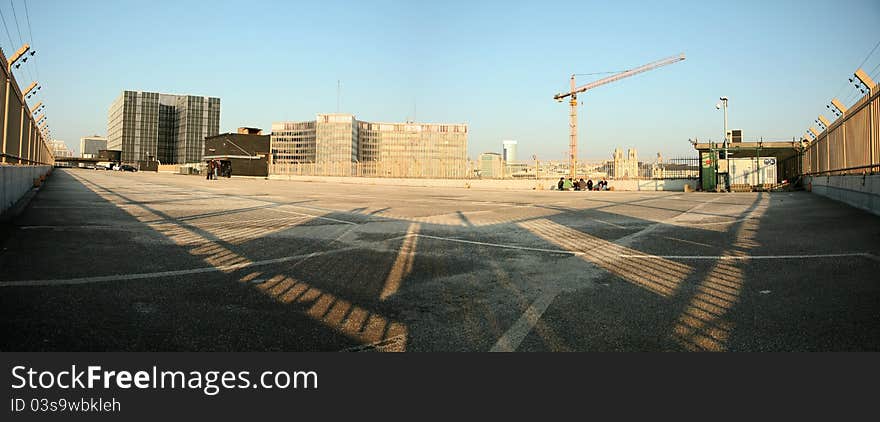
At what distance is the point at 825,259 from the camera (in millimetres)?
6586

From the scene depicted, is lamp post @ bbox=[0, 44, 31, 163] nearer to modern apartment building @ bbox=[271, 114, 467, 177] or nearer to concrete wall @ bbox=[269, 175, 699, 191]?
concrete wall @ bbox=[269, 175, 699, 191]

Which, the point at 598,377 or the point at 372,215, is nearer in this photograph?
the point at 598,377

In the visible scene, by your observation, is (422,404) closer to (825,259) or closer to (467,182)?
(825,259)

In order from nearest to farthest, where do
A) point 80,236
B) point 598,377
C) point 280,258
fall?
point 598,377 < point 280,258 < point 80,236

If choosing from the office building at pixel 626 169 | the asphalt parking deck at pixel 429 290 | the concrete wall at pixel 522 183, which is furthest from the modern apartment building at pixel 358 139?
the asphalt parking deck at pixel 429 290

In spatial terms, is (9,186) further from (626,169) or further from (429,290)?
(626,169)

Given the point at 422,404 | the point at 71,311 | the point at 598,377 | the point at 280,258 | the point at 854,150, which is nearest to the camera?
the point at 422,404

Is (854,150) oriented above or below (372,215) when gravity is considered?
above

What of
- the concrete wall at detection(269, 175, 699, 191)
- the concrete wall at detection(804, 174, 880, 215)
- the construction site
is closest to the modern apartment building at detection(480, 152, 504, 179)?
the concrete wall at detection(269, 175, 699, 191)

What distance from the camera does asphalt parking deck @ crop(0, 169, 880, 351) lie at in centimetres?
332

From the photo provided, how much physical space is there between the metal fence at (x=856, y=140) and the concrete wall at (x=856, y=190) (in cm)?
30

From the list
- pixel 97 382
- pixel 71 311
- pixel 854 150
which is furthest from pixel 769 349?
pixel 854 150

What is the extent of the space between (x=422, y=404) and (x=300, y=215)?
10722 millimetres

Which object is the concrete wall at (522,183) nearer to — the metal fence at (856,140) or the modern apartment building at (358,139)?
the metal fence at (856,140)
